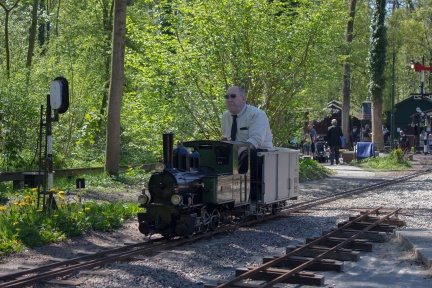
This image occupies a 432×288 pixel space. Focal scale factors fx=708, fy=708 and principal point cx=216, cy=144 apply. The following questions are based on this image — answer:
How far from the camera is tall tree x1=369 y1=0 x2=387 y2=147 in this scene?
4231 centimetres

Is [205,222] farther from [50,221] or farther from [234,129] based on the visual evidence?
[50,221]

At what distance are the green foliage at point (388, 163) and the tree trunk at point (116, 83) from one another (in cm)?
1460

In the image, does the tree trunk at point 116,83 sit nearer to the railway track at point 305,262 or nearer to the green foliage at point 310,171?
the green foliage at point 310,171

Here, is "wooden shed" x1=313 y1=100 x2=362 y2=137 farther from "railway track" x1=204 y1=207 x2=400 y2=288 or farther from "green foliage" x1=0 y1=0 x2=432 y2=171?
"railway track" x1=204 y1=207 x2=400 y2=288

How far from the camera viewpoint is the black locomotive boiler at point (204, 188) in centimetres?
1124

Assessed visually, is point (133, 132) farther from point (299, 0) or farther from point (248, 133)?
point (248, 133)

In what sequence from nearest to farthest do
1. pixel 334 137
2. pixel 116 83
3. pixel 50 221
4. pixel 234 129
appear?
pixel 50 221, pixel 234 129, pixel 116 83, pixel 334 137

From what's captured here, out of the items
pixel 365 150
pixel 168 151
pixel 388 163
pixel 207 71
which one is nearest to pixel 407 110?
pixel 365 150

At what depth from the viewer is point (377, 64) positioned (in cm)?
4253

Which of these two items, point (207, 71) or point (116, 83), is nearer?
point (116, 83)

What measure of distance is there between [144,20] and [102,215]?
66.1 ft

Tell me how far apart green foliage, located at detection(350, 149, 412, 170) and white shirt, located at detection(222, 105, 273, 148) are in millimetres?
18554

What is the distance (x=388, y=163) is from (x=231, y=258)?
22.9 metres

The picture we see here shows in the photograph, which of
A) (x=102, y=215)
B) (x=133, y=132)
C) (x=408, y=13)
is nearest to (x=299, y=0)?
(x=133, y=132)
